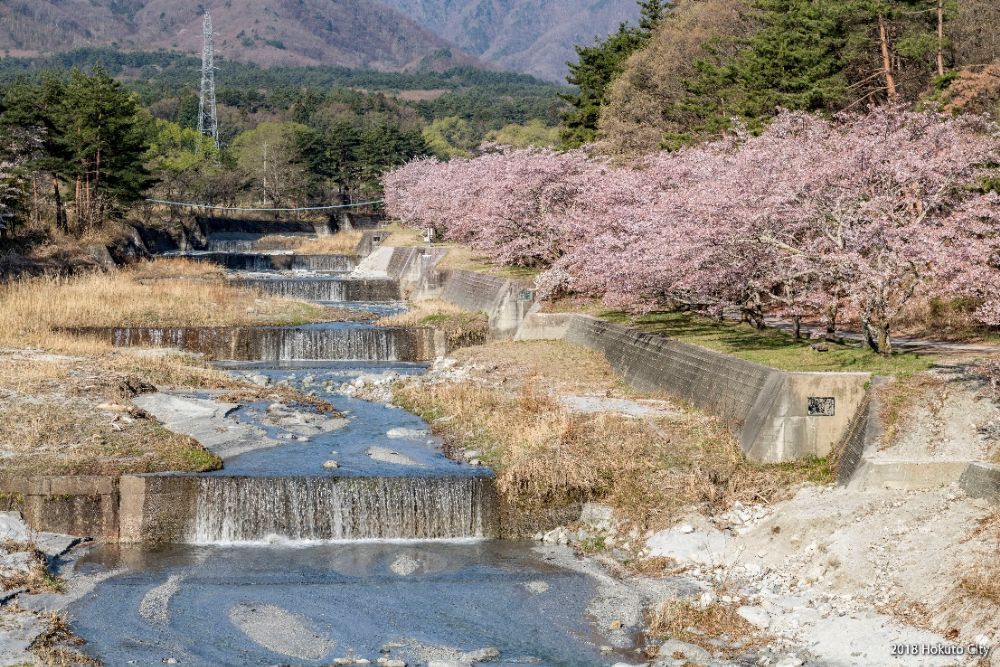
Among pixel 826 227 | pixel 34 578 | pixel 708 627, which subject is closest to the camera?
pixel 708 627

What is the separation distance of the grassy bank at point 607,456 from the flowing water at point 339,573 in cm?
95

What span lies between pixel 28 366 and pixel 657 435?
1614cm

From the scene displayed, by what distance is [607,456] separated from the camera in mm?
22328

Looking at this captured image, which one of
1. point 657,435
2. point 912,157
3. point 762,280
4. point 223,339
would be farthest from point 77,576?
point 223,339

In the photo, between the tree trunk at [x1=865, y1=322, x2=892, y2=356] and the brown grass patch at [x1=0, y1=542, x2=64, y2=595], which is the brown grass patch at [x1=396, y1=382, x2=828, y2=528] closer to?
the tree trunk at [x1=865, y1=322, x2=892, y2=356]

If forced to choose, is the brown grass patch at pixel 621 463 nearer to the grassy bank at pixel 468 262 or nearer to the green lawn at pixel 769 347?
the green lawn at pixel 769 347

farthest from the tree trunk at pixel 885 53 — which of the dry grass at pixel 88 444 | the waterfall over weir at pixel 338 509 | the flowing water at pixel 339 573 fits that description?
the dry grass at pixel 88 444

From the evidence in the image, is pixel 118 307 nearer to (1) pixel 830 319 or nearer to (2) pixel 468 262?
(2) pixel 468 262

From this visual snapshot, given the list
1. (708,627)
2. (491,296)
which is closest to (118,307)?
(491,296)

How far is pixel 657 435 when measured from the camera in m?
23.6

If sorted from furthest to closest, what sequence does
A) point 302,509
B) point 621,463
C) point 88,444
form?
point 88,444 → point 621,463 → point 302,509

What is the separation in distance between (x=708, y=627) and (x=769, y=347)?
12.6 m

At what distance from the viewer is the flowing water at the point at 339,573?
1563 cm

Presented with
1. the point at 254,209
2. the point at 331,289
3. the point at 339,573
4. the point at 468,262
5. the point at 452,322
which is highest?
the point at 254,209
